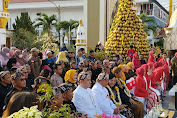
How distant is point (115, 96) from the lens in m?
6.08

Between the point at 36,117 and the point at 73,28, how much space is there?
3477cm

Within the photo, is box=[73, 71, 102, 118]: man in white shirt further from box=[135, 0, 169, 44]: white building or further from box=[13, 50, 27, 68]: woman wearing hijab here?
box=[135, 0, 169, 44]: white building

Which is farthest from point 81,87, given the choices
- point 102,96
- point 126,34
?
point 126,34

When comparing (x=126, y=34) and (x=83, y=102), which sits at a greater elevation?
(x=126, y=34)

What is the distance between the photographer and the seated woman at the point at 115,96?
18.8 ft

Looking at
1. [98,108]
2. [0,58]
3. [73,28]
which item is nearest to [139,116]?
[98,108]

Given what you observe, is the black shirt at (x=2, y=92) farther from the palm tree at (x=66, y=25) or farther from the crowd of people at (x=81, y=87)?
the palm tree at (x=66, y=25)

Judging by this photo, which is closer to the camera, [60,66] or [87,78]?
[87,78]

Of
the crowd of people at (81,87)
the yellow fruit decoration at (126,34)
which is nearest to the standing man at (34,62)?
the crowd of people at (81,87)

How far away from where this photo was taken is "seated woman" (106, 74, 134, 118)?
574 centimetres

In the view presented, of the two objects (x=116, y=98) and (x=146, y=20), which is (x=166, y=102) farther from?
(x=146, y=20)

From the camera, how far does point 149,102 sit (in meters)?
7.29

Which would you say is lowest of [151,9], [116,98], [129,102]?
[129,102]

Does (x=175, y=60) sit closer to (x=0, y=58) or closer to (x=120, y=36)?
(x=120, y=36)
